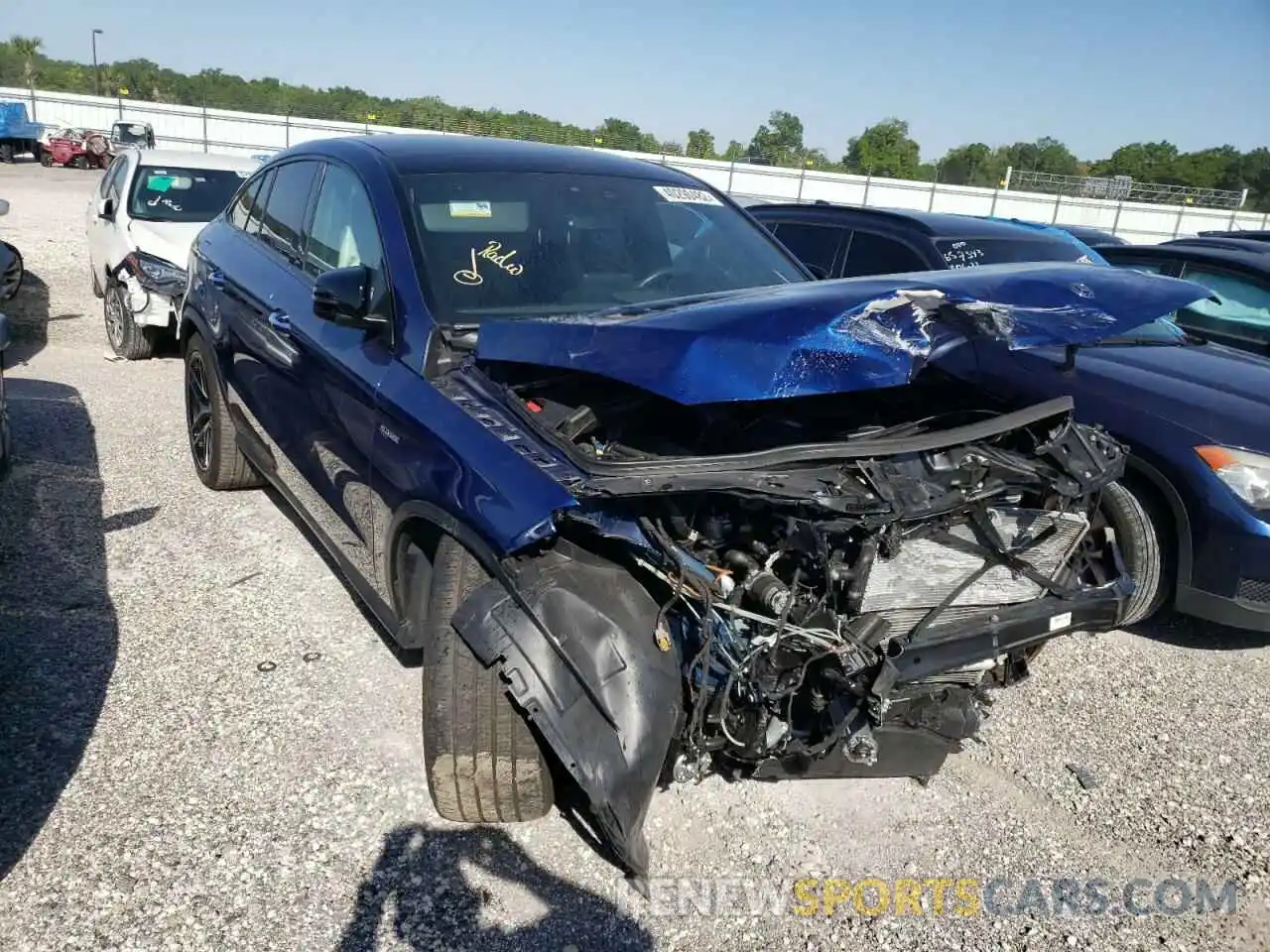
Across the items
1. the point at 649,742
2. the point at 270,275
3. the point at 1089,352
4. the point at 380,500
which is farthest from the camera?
the point at 1089,352

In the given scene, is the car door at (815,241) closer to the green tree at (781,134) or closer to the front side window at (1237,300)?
the front side window at (1237,300)

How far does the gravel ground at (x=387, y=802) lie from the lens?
8.04 ft

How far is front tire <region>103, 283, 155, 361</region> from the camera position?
7.76m

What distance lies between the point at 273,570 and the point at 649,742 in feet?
8.85

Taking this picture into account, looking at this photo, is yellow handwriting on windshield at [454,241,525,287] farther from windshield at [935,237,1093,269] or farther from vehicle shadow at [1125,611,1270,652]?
windshield at [935,237,1093,269]

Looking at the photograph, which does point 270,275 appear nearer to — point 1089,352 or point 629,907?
point 629,907

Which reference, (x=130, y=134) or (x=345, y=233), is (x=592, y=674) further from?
(x=130, y=134)

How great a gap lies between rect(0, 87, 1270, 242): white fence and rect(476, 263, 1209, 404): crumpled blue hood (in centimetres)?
2929

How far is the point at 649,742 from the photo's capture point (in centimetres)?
224

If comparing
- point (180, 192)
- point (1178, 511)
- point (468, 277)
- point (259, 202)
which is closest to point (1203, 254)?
point (1178, 511)

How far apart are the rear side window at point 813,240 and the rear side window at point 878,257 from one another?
15cm

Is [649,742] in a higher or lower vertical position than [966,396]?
lower

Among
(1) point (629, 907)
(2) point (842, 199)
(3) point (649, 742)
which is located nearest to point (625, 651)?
(3) point (649, 742)

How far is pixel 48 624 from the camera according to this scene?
3.66 meters
